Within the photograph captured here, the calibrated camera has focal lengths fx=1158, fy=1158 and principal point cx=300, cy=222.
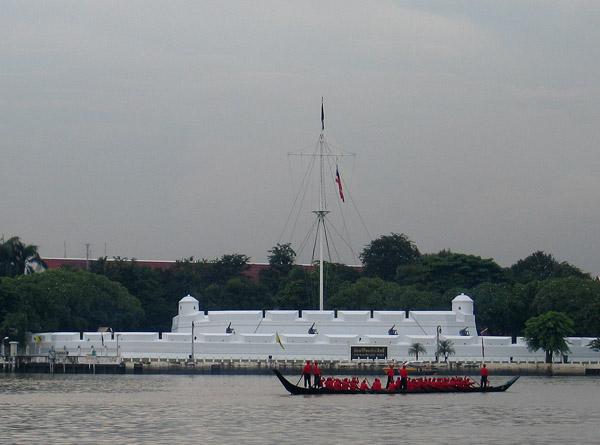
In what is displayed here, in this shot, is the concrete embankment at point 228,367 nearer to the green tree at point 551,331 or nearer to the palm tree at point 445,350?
the green tree at point 551,331

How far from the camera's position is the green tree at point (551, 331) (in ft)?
233

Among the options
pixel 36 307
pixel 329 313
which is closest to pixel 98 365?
pixel 36 307

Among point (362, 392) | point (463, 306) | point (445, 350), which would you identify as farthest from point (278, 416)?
point (463, 306)

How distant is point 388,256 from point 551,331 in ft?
132

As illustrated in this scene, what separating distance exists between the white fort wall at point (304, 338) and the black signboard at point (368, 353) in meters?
0.26

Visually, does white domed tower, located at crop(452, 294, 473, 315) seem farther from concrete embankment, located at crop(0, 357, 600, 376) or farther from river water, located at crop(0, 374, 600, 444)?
river water, located at crop(0, 374, 600, 444)

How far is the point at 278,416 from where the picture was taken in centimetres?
3731

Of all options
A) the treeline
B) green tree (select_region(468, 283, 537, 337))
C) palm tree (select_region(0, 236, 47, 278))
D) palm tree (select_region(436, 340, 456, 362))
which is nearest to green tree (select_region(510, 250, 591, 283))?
the treeline

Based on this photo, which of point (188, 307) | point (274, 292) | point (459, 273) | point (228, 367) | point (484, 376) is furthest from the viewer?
point (274, 292)

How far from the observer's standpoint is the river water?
31.2 meters

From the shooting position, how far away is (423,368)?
69500 millimetres

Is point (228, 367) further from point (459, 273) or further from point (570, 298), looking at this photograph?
point (459, 273)

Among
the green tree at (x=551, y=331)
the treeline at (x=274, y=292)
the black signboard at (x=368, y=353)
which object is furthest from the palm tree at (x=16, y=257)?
the green tree at (x=551, y=331)

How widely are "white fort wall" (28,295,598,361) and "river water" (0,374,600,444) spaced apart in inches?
736
